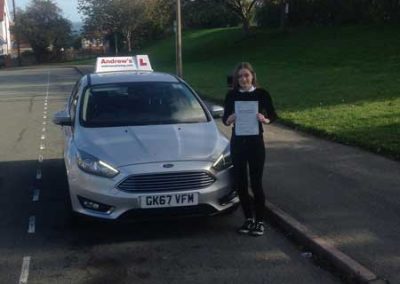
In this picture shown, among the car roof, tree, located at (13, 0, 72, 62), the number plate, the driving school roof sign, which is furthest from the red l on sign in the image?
tree, located at (13, 0, 72, 62)

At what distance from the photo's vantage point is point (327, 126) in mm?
12008

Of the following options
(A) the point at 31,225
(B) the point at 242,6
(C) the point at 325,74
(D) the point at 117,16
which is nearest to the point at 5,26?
(D) the point at 117,16

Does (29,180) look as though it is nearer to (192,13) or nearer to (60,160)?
(60,160)

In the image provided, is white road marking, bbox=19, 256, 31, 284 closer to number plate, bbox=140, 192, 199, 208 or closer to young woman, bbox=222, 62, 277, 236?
number plate, bbox=140, 192, 199, 208

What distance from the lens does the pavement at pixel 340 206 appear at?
5.35 meters

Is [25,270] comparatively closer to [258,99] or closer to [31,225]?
[31,225]

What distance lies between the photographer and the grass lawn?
12000mm

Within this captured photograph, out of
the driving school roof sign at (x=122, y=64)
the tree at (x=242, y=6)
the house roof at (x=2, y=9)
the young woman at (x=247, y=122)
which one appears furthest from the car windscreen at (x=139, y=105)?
the house roof at (x=2, y=9)

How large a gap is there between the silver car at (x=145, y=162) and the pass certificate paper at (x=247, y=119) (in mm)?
451

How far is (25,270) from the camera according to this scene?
5.62m

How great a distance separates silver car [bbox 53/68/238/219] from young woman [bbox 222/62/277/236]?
0.71ft

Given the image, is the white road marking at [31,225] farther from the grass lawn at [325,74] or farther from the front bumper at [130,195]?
the grass lawn at [325,74]

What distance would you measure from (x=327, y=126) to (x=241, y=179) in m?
6.05

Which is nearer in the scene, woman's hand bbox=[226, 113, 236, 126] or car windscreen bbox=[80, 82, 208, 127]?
woman's hand bbox=[226, 113, 236, 126]
